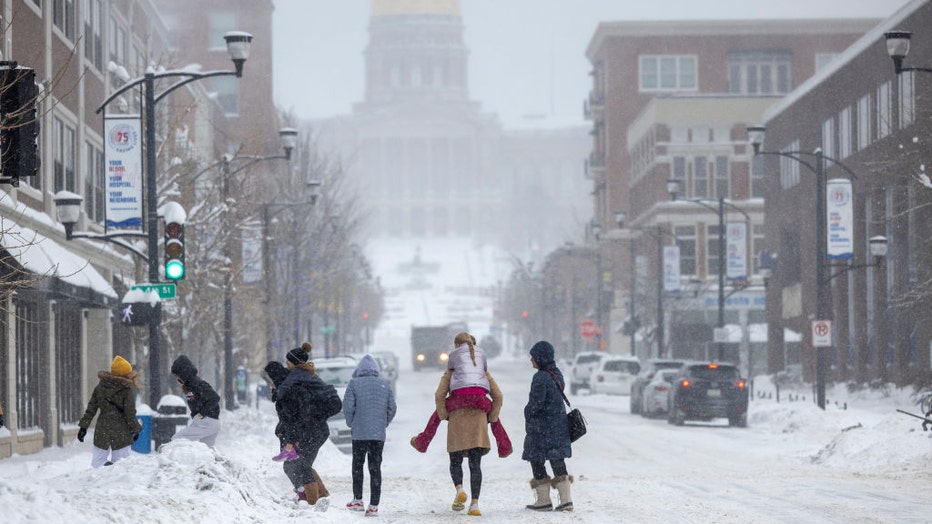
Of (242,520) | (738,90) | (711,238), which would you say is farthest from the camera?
(738,90)

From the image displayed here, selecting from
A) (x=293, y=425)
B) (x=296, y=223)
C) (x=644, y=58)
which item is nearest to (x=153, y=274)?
(x=293, y=425)

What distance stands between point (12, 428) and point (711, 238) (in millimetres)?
60298

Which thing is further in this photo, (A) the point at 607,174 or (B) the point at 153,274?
(A) the point at 607,174

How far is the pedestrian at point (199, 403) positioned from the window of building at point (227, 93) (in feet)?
195

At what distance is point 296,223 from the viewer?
51656mm

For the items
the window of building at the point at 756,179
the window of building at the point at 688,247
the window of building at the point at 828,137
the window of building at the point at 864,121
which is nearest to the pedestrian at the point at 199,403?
the window of building at the point at 864,121

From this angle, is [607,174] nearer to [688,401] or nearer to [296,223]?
→ [296,223]

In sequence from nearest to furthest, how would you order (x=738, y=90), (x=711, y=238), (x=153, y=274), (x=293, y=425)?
1. (x=293, y=425)
2. (x=153, y=274)
3. (x=711, y=238)
4. (x=738, y=90)

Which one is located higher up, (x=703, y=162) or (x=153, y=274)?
(x=703, y=162)

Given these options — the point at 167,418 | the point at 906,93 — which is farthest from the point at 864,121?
the point at 167,418

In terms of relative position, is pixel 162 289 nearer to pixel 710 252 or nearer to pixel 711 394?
pixel 711 394

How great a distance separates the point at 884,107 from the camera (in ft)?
165

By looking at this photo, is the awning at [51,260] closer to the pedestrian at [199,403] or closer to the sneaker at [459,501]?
the pedestrian at [199,403]

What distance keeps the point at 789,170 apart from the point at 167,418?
4410cm
